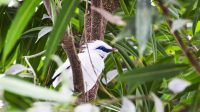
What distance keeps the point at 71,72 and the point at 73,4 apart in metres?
0.14

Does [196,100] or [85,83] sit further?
[85,83]

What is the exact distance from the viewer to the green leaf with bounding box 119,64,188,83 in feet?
1.20

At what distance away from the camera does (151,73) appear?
37cm

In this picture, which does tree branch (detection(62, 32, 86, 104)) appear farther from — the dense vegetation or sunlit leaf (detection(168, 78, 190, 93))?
sunlit leaf (detection(168, 78, 190, 93))

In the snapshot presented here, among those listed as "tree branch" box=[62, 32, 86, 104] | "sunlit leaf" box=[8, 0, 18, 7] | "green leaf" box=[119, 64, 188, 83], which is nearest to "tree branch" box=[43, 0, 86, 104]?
"tree branch" box=[62, 32, 86, 104]

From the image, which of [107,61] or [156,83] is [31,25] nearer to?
[107,61]

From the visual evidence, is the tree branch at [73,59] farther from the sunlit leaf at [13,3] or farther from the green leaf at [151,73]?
the sunlit leaf at [13,3]

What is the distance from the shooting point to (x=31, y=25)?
0.85 m

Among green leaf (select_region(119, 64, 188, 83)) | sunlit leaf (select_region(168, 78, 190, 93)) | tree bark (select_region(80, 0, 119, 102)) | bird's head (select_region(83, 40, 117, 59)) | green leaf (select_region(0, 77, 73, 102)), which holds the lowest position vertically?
green leaf (select_region(0, 77, 73, 102))

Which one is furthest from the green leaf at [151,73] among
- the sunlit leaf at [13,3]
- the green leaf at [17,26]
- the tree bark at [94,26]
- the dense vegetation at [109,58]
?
the sunlit leaf at [13,3]

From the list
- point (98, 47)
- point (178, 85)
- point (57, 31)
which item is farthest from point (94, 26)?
point (178, 85)

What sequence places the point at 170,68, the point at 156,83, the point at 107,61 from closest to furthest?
1. the point at 170,68
2. the point at 156,83
3. the point at 107,61

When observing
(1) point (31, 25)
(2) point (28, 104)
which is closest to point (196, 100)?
(2) point (28, 104)

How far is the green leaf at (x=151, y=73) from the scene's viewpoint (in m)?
0.36
